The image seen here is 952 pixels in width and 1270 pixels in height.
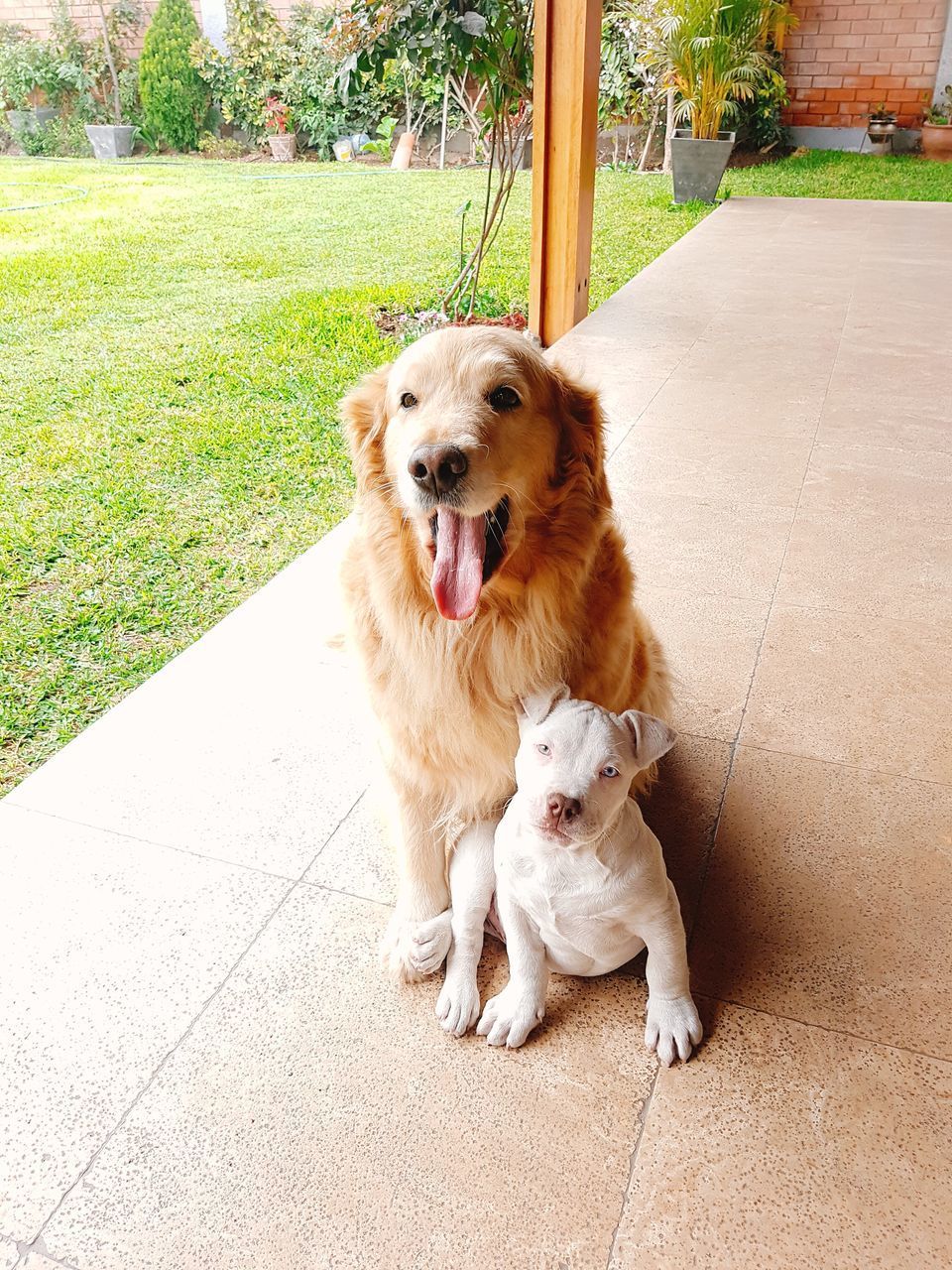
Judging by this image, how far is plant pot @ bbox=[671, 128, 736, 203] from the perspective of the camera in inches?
378

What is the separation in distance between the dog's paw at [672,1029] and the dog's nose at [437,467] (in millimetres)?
965

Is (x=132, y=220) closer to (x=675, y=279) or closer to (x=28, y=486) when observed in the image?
(x=675, y=279)

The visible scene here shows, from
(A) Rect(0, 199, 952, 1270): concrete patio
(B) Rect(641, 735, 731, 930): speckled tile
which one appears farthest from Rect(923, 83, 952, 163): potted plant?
(B) Rect(641, 735, 731, 930): speckled tile

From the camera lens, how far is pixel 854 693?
2.45m

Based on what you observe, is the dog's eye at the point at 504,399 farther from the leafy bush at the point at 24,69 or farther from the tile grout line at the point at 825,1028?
the leafy bush at the point at 24,69

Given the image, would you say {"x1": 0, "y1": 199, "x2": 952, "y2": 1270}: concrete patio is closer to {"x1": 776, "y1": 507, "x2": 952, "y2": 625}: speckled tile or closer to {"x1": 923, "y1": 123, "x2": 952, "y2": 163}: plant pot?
{"x1": 776, "y1": 507, "x2": 952, "y2": 625}: speckled tile

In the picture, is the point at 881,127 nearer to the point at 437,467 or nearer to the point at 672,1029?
the point at 437,467

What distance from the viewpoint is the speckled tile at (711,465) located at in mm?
3629

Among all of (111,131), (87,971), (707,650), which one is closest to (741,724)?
(707,650)

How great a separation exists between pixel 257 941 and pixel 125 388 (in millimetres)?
4259

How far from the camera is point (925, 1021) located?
5.20 ft

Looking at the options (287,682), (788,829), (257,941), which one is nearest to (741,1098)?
(788,829)

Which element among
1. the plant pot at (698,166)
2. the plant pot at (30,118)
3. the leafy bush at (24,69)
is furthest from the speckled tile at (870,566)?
the plant pot at (30,118)

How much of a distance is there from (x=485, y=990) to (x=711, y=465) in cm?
276
